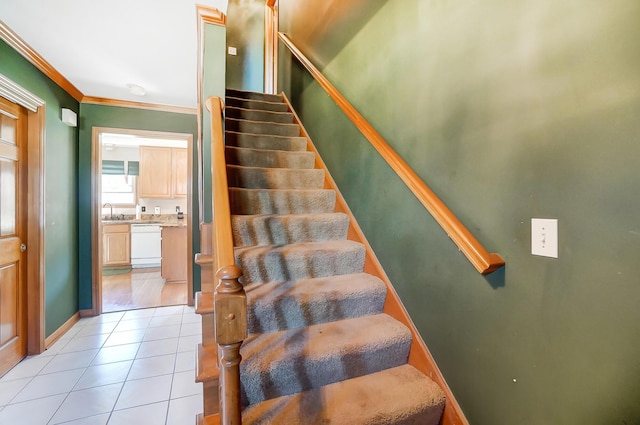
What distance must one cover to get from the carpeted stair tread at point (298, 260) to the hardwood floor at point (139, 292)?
2588mm

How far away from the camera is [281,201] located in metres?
2.00

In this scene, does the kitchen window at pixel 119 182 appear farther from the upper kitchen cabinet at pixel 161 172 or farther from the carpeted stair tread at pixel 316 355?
the carpeted stair tread at pixel 316 355

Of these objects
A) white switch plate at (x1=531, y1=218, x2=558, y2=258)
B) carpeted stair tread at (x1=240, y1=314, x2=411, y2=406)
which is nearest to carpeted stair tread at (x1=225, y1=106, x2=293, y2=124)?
carpeted stair tread at (x1=240, y1=314, x2=411, y2=406)

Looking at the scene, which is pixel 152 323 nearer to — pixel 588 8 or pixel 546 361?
pixel 546 361

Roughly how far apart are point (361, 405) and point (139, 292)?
13.3 ft

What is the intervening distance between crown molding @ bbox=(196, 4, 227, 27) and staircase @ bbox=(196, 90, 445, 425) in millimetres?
838

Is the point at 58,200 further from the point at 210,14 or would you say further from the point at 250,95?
the point at 210,14

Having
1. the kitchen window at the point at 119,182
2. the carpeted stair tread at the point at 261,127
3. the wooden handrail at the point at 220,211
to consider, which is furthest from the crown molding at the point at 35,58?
the kitchen window at the point at 119,182

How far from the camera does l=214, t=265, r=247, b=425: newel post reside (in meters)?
0.73

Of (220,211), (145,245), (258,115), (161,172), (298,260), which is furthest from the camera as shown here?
(161,172)

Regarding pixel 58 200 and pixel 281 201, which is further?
pixel 58 200

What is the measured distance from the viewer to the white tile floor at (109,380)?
1.72 meters

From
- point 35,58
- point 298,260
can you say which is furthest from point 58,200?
point 298,260

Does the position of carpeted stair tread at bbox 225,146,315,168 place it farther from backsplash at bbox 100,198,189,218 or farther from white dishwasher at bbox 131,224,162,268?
backsplash at bbox 100,198,189,218
